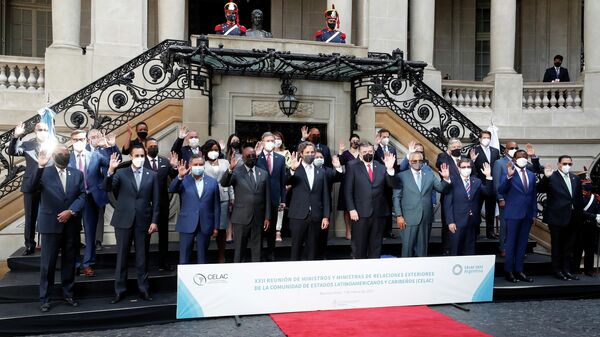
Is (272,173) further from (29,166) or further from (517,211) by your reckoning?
(517,211)

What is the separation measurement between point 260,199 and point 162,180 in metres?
1.60

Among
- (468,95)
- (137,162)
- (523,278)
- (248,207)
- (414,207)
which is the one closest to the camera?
(137,162)

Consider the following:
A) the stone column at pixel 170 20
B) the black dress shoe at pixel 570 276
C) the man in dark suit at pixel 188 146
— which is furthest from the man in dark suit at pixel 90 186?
the black dress shoe at pixel 570 276

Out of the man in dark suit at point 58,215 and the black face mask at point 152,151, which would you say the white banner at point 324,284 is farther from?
the black face mask at point 152,151

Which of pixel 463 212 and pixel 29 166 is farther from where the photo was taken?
pixel 463 212

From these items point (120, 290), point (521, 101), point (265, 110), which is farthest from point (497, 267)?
point (521, 101)

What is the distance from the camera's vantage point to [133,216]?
27.2ft

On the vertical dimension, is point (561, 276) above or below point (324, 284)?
below

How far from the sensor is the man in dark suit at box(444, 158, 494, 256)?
32.1 ft

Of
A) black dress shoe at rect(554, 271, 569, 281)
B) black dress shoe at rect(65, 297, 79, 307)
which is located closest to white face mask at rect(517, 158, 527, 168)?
black dress shoe at rect(554, 271, 569, 281)

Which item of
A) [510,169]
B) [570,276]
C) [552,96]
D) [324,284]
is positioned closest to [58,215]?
[324,284]

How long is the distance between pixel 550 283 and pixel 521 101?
387 inches

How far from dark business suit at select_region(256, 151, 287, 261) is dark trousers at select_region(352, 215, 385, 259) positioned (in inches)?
54.6

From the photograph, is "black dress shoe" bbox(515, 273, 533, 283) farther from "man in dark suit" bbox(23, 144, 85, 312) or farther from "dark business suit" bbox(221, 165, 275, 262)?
"man in dark suit" bbox(23, 144, 85, 312)
